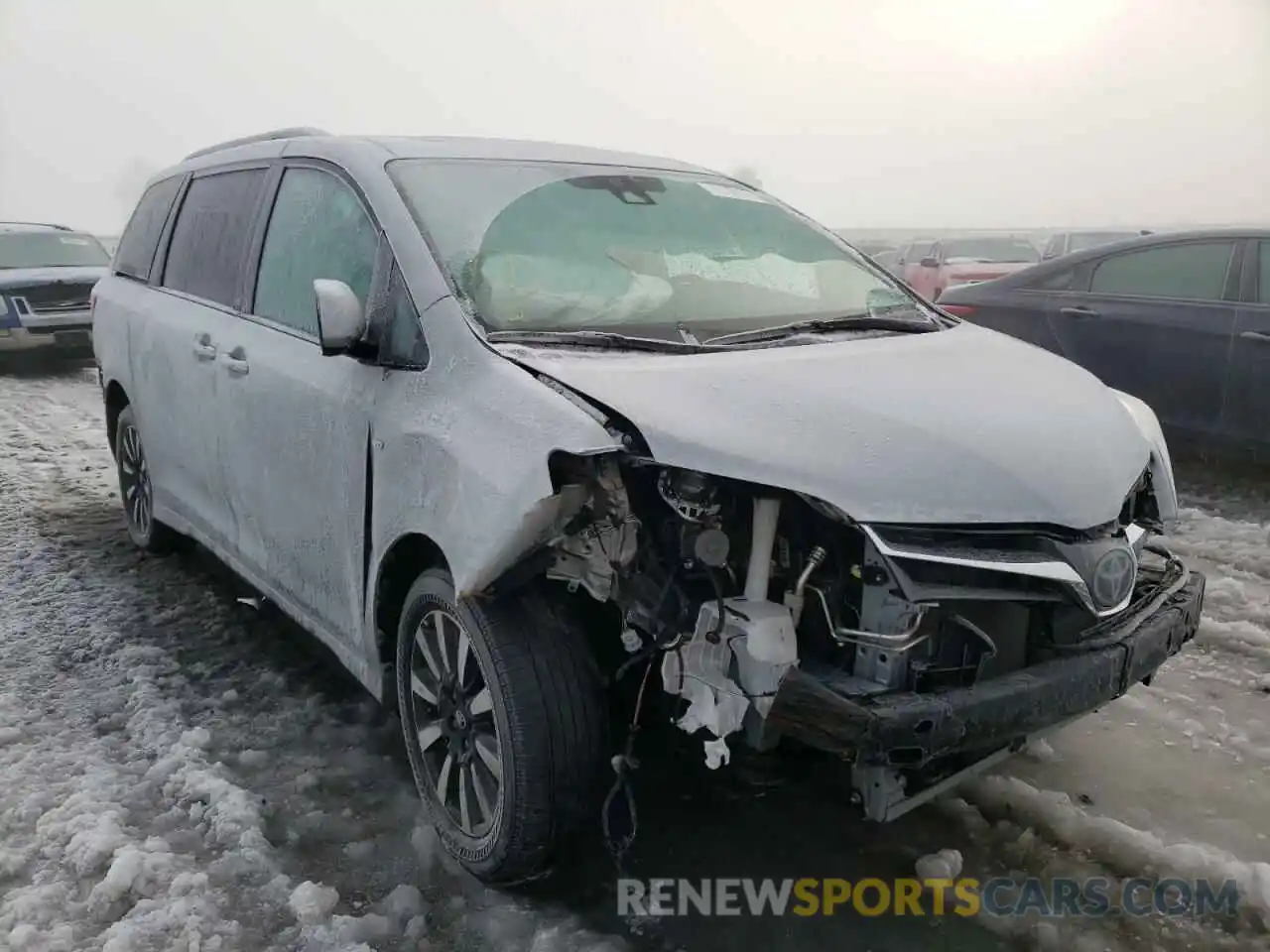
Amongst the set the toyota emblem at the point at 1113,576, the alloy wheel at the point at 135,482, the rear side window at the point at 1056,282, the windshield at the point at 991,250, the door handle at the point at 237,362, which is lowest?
the alloy wheel at the point at 135,482

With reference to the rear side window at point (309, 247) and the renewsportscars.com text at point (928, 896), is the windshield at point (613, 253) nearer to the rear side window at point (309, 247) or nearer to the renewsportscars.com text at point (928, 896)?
the rear side window at point (309, 247)

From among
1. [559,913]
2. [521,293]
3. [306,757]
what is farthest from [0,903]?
[521,293]

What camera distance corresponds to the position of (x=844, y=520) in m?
2.08

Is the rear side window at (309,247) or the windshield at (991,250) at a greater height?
the windshield at (991,250)

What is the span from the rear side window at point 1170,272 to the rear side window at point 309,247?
16.2 ft

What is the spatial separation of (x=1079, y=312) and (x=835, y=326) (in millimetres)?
4150

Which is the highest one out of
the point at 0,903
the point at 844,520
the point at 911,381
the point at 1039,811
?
the point at 911,381

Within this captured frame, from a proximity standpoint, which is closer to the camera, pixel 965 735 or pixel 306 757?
pixel 965 735

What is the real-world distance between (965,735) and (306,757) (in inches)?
78.2

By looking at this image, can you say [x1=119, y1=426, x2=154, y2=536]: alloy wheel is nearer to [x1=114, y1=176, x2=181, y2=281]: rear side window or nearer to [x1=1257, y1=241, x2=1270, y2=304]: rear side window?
[x1=114, y1=176, x2=181, y2=281]: rear side window

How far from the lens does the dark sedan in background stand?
5625 mm

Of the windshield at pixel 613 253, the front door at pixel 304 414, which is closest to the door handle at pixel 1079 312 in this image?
the windshield at pixel 613 253

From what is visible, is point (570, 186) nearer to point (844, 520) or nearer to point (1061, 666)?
point (844, 520)

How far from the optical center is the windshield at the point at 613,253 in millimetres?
2781
